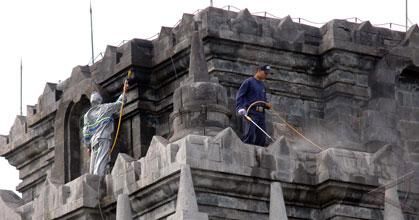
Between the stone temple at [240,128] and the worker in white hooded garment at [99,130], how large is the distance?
71 cm

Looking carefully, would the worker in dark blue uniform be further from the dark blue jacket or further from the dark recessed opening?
the dark recessed opening

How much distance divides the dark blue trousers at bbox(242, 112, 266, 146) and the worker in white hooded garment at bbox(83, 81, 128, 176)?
4.21 metres

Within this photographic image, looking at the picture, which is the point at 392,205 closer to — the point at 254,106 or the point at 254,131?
the point at 254,131

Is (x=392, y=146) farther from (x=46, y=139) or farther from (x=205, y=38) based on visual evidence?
(x=46, y=139)

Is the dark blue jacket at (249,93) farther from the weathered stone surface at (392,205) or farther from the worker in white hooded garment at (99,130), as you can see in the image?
the weathered stone surface at (392,205)

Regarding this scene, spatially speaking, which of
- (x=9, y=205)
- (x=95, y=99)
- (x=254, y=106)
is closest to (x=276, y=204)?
(x=254, y=106)

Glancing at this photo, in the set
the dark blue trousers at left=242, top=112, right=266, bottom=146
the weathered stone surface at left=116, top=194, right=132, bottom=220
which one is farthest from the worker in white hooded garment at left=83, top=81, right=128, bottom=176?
Result: the dark blue trousers at left=242, top=112, right=266, bottom=146

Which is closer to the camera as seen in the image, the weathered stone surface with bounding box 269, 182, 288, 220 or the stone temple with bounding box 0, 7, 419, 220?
the weathered stone surface with bounding box 269, 182, 288, 220

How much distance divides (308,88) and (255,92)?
3511 mm

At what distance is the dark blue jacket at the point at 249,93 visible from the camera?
58.8 metres

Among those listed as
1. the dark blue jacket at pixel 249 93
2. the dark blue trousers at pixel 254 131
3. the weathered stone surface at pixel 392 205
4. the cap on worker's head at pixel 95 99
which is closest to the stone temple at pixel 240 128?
the weathered stone surface at pixel 392 205

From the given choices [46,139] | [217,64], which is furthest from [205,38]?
[46,139]

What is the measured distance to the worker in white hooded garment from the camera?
61.3 metres

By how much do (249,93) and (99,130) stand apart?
5.19 meters
